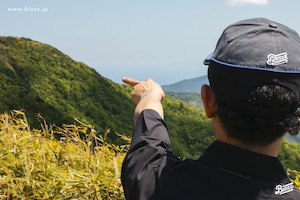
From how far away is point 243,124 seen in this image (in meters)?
1.79

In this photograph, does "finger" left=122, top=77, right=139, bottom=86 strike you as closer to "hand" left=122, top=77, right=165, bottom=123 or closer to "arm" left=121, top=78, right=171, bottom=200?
"hand" left=122, top=77, right=165, bottom=123

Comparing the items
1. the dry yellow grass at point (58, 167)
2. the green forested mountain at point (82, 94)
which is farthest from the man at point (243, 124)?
the green forested mountain at point (82, 94)

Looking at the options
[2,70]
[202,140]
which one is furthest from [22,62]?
[202,140]

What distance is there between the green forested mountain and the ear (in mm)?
40544

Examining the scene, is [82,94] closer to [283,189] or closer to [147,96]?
[147,96]

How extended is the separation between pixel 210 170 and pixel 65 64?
184ft

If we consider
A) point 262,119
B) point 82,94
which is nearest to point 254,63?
point 262,119

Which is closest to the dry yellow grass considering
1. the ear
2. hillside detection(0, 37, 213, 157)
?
the ear

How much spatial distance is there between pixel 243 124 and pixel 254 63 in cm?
22

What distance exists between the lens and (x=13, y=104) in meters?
37.8

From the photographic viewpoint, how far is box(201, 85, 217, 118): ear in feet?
6.23

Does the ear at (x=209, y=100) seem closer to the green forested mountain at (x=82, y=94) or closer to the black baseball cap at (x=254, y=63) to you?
the black baseball cap at (x=254, y=63)

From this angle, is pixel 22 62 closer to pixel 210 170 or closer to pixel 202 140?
pixel 202 140

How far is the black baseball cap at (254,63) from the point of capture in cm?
176
